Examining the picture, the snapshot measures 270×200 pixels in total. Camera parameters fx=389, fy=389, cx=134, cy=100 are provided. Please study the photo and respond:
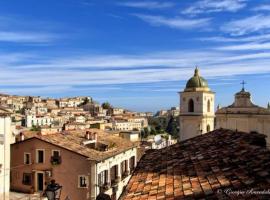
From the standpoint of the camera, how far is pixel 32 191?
2386 cm

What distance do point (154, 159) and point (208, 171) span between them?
401 centimetres

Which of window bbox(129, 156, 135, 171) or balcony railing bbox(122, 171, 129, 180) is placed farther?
window bbox(129, 156, 135, 171)

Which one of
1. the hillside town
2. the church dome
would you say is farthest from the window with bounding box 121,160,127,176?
the church dome

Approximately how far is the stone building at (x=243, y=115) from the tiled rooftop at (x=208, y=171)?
37.5 ft

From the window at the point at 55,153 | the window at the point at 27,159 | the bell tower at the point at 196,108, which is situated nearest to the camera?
the window at the point at 55,153

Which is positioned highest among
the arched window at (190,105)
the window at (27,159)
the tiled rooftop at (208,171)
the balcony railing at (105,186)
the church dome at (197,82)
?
the church dome at (197,82)

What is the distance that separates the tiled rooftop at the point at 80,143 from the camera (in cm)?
2383

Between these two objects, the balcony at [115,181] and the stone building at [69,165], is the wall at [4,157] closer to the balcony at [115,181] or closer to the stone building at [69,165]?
the stone building at [69,165]

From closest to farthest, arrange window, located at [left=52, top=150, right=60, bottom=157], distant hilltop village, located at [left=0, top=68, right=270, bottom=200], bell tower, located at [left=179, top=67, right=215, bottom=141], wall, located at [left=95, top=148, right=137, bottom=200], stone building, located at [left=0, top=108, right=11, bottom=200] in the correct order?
distant hilltop village, located at [left=0, top=68, right=270, bottom=200], stone building, located at [left=0, top=108, right=11, bottom=200], wall, located at [left=95, top=148, right=137, bottom=200], window, located at [left=52, top=150, right=60, bottom=157], bell tower, located at [left=179, top=67, right=215, bottom=141]

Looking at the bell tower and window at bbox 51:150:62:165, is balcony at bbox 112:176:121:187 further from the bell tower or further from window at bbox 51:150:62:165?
the bell tower

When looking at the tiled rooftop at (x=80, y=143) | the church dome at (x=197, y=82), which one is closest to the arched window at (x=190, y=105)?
the church dome at (x=197, y=82)

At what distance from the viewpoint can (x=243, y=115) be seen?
26.5 m

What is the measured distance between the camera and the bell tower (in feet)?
136

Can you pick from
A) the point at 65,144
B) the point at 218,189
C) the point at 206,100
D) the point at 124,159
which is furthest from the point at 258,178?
the point at 206,100
